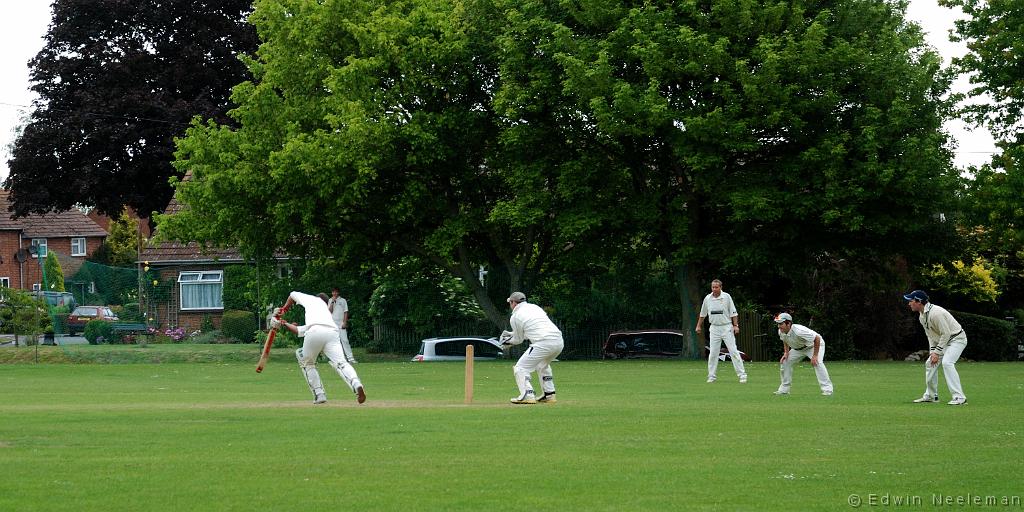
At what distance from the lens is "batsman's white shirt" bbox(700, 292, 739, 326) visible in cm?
2680

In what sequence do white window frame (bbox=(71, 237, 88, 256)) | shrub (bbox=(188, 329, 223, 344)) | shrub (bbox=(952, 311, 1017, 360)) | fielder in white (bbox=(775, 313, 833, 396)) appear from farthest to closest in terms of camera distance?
white window frame (bbox=(71, 237, 88, 256)) → shrub (bbox=(188, 329, 223, 344)) → shrub (bbox=(952, 311, 1017, 360)) → fielder in white (bbox=(775, 313, 833, 396))

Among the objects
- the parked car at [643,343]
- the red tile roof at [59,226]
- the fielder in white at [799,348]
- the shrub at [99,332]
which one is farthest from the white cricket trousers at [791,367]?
the red tile roof at [59,226]

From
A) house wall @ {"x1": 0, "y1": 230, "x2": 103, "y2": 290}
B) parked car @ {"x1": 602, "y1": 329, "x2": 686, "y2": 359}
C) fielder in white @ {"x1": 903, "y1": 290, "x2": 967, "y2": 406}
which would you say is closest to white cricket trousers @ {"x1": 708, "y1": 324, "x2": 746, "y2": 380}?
fielder in white @ {"x1": 903, "y1": 290, "x2": 967, "y2": 406}

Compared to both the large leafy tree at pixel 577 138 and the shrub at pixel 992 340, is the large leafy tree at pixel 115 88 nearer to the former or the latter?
the large leafy tree at pixel 577 138

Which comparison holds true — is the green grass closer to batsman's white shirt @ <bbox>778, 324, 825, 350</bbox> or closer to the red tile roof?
batsman's white shirt @ <bbox>778, 324, 825, 350</bbox>

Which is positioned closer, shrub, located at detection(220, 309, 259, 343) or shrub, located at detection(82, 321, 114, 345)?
shrub, located at detection(82, 321, 114, 345)

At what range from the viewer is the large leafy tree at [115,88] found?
190ft

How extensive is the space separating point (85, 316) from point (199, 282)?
11.9m

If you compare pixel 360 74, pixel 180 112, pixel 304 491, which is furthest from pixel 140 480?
pixel 180 112

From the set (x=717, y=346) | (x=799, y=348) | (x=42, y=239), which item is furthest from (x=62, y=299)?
Result: (x=42, y=239)

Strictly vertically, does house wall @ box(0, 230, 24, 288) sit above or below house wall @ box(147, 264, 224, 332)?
above

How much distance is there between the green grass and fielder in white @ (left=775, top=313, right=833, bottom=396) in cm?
41

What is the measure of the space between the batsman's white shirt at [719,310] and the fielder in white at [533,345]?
643 centimetres

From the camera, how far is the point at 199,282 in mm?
59688
